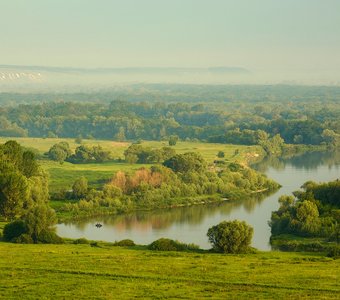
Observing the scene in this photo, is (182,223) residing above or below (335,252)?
below

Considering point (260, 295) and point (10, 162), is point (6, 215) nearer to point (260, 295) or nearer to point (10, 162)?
point (10, 162)

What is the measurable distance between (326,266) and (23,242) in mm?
14364

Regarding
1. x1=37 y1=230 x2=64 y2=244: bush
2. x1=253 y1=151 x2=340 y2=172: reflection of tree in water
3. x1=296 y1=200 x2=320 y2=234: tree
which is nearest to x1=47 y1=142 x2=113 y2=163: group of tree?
x1=253 y1=151 x2=340 y2=172: reflection of tree in water

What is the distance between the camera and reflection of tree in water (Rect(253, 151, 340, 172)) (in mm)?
77125

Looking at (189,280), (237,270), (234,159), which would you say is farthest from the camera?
(234,159)

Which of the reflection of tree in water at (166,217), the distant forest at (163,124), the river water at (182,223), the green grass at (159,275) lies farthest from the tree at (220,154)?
the green grass at (159,275)

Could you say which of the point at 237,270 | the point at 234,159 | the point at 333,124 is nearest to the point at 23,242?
the point at 237,270

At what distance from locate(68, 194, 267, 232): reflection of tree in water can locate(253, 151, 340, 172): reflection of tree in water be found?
19952 millimetres

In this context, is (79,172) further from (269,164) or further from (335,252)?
(335,252)

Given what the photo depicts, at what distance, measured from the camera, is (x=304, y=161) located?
81.6 metres

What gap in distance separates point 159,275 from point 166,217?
22.8m

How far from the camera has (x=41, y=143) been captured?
304 ft

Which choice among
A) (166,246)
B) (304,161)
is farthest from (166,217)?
(304,161)

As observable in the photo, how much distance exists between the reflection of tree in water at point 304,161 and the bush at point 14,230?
39.4 metres
